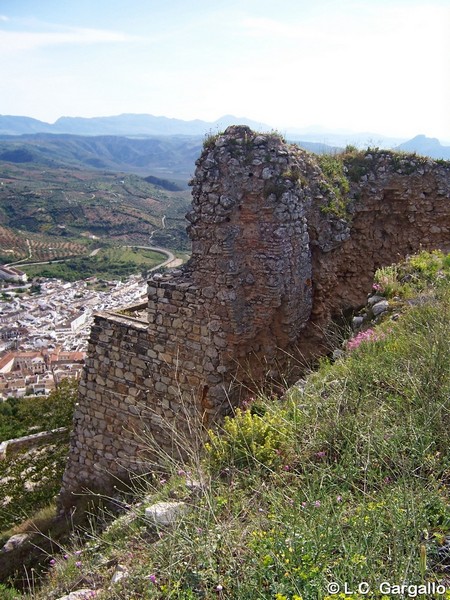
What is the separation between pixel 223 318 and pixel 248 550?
3.93 m

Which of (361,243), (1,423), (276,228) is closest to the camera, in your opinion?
(276,228)

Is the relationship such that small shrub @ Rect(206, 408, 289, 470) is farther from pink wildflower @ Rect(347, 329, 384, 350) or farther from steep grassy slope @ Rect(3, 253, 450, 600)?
pink wildflower @ Rect(347, 329, 384, 350)

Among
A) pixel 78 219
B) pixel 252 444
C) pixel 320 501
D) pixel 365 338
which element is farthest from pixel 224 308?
pixel 78 219

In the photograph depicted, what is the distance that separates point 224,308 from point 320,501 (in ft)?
12.0

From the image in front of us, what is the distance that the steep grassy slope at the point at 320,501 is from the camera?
2.27 meters

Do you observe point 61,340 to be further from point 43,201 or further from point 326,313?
point 43,201

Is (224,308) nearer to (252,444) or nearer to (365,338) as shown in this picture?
(365,338)

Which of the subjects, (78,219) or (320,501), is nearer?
(320,501)

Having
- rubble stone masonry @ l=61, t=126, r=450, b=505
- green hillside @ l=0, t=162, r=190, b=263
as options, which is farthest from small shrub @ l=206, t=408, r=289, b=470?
green hillside @ l=0, t=162, r=190, b=263

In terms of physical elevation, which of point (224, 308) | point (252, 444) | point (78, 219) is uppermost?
point (224, 308)

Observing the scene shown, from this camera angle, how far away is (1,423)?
22.0 m

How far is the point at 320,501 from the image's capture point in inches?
110

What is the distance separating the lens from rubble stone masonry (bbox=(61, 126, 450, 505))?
248 inches

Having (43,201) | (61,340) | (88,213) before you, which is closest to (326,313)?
(61,340)
